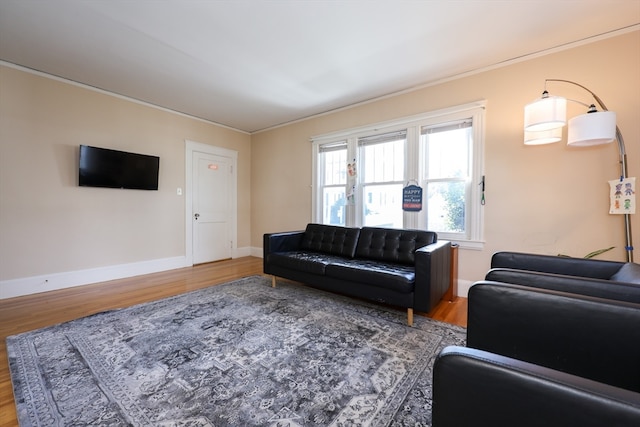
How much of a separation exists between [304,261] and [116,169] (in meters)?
3.09

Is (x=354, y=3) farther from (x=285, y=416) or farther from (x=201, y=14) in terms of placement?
(x=285, y=416)

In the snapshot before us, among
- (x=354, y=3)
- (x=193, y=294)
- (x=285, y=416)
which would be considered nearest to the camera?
(x=285, y=416)

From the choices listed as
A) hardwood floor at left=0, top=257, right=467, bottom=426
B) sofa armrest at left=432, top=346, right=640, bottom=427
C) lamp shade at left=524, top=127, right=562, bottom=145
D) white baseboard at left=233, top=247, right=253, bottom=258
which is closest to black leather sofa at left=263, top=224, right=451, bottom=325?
hardwood floor at left=0, top=257, right=467, bottom=426

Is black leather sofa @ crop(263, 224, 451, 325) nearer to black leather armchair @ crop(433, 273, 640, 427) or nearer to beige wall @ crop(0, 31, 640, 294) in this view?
beige wall @ crop(0, 31, 640, 294)

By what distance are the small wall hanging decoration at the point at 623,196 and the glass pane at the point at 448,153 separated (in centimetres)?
124

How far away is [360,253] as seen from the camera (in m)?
3.36

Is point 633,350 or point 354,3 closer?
point 633,350

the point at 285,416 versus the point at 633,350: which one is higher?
the point at 633,350

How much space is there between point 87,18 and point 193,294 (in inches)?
115

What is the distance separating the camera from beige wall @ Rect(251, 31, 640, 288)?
2.40m

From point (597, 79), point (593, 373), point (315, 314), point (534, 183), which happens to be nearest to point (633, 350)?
point (593, 373)

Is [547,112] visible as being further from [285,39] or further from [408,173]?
[285,39]

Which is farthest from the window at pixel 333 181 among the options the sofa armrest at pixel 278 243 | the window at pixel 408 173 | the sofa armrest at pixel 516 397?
the sofa armrest at pixel 516 397

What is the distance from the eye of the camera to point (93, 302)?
2.91 metres
